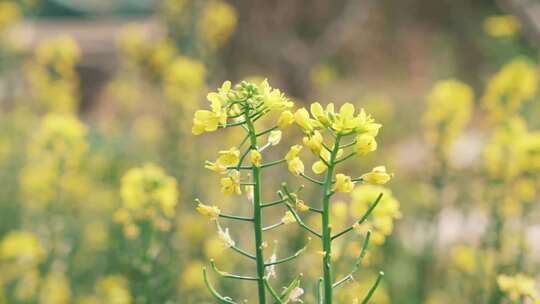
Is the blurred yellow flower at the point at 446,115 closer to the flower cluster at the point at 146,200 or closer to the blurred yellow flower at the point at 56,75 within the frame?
the flower cluster at the point at 146,200

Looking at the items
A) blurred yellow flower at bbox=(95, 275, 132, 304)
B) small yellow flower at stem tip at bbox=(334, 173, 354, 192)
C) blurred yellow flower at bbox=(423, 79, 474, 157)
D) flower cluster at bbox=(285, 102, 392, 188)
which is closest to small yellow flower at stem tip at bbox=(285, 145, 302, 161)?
flower cluster at bbox=(285, 102, 392, 188)

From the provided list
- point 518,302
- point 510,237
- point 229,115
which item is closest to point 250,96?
point 229,115

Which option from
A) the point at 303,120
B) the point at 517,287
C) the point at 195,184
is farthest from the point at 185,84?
the point at 303,120

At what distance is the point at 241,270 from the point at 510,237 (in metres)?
1.43

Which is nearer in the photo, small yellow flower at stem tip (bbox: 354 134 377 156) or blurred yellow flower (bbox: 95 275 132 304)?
small yellow flower at stem tip (bbox: 354 134 377 156)

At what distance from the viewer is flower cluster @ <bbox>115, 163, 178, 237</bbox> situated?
3395 millimetres

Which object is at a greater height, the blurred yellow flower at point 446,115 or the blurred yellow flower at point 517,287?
the blurred yellow flower at point 446,115

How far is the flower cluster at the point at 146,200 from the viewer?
134 inches

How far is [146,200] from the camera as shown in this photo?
3.40 m

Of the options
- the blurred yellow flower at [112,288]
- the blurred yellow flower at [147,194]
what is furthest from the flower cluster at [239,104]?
the blurred yellow flower at [112,288]

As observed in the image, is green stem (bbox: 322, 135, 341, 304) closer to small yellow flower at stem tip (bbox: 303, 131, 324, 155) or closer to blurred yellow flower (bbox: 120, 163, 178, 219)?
small yellow flower at stem tip (bbox: 303, 131, 324, 155)

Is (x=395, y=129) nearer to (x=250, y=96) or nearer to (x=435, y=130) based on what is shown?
(x=435, y=130)

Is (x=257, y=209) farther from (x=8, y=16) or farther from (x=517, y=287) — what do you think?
(x=8, y=16)

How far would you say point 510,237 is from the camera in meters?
4.35
